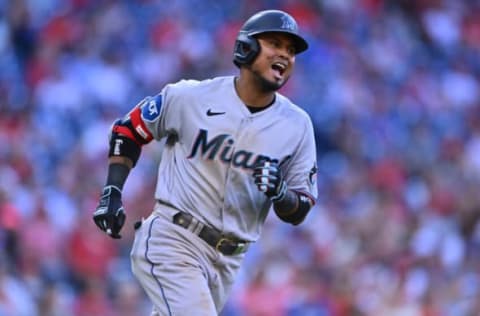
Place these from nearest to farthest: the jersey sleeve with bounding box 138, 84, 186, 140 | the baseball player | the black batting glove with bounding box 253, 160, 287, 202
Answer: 1. the black batting glove with bounding box 253, 160, 287, 202
2. the baseball player
3. the jersey sleeve with bounding box 138, 84, 186, 140

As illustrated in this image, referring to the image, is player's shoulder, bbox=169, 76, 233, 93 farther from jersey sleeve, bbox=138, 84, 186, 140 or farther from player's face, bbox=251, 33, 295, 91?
player's face, bbox=251, 33, 295, 91

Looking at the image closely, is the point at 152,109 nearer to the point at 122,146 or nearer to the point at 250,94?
the point at 122,146

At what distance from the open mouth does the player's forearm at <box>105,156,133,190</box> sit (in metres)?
0.84

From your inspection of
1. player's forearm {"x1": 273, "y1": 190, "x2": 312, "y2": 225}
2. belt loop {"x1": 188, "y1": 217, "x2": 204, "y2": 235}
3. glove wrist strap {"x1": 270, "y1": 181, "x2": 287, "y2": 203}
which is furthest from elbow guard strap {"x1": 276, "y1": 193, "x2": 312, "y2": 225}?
belt loop {"x1": 188, "y1": 217, "x2": 204, "y2": 235}

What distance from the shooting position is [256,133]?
246 inches

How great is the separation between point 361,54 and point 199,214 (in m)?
8.53

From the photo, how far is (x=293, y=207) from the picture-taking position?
611 centimetres

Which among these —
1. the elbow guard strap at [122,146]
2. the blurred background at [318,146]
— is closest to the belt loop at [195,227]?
the elbow guard strap at [122,146]

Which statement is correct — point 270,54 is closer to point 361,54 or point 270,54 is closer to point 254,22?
point 254,22

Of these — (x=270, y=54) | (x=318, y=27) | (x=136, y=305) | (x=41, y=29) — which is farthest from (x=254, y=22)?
(x=318, y=27)

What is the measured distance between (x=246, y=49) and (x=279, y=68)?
0.57 feet

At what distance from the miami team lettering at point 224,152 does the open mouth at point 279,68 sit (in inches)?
14.4

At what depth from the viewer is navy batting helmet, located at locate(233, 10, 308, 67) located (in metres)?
6.12

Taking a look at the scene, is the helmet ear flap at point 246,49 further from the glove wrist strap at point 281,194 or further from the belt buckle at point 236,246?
the belt buckle at point 236,246
